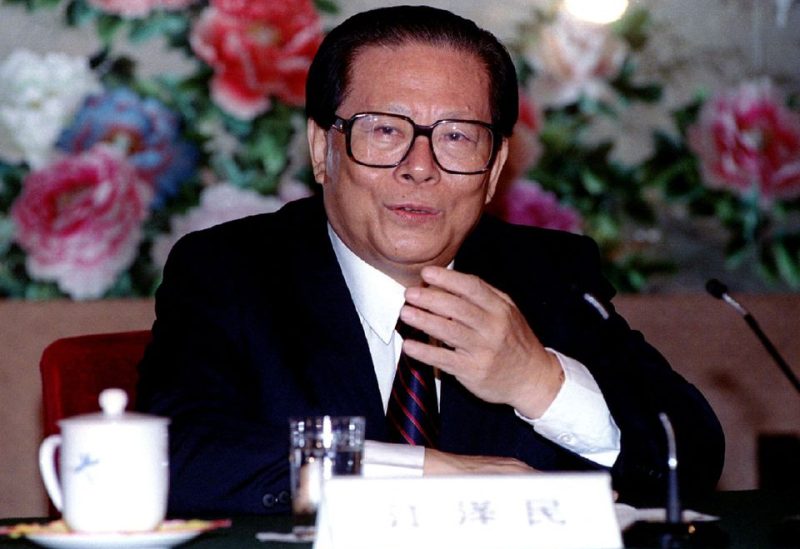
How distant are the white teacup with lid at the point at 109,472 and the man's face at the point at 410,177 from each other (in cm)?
88

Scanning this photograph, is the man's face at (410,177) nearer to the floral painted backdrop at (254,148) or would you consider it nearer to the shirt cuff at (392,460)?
the shirt cuff at (392,460)

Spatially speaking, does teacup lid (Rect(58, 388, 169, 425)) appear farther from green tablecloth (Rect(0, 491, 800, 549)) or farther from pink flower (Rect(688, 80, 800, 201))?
pink flower (Rect(688, 80, 800, 201))

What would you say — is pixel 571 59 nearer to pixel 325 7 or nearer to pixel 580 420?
pixel 325 7

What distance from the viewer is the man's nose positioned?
7.38 ft

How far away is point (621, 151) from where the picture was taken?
3.78 metres

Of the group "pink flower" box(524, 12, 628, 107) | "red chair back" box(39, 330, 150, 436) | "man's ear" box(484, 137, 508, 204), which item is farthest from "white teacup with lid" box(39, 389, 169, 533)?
"pink flower" box(524, 12, 628, 107)

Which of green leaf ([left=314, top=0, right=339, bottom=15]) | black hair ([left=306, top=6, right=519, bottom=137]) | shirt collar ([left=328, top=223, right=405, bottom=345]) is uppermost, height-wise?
green leaf ([left=314, top=0, right=339, bottom=15])

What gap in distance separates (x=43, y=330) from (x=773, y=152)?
83.6 inches

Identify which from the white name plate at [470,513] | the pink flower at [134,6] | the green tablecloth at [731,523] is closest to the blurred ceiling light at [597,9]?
the pink flower at [134,6]

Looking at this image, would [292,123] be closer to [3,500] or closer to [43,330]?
[43,330]

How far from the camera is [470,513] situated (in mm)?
1386

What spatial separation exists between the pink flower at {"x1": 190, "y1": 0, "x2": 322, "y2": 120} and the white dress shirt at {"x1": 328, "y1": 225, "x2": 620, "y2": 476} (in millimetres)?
1118

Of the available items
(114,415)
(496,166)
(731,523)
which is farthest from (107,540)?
(496,166)

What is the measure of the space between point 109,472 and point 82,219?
204 centimetres
